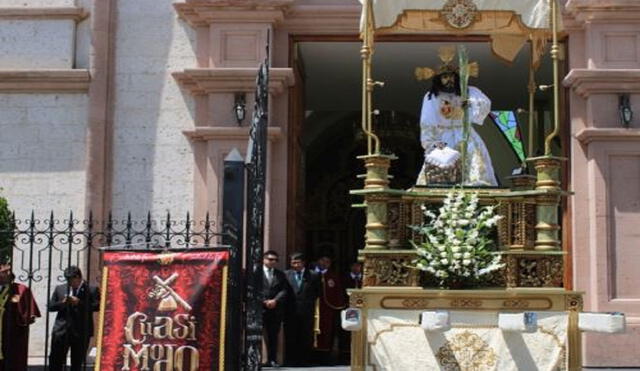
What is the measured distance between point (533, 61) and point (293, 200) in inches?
165

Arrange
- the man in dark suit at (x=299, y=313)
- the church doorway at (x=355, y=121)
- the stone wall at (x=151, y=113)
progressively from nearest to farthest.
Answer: the man in dark suit at (x=299, y=313), the stone wall at (x=151, y=113), the church doorway at (x=355, y=121)

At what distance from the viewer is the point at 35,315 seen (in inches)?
440

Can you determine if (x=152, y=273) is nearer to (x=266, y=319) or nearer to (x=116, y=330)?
(x=116, y=330)

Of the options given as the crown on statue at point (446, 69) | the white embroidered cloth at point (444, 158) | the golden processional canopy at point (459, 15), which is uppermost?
the golden processional canopy at point (459, 15)

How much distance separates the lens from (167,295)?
28.1 feet

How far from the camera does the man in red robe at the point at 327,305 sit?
14109 mm

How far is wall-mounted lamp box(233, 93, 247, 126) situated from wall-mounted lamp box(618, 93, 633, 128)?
489 centimetres

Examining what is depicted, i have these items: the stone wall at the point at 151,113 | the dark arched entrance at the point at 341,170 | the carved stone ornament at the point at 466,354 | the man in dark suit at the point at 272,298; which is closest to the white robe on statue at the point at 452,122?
the carved stone ornament at the point at 466,354

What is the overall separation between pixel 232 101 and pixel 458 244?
5071mm

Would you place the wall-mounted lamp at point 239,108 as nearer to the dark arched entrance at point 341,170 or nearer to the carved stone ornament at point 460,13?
the carved stone ornament at point 460,13

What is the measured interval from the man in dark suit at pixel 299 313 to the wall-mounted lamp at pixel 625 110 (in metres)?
4.52

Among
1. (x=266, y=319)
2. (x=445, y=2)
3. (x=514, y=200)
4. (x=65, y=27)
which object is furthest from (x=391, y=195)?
(x=65, y=27)

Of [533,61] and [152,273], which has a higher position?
[533,61]

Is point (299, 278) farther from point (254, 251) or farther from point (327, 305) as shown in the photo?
point (254, 251)
